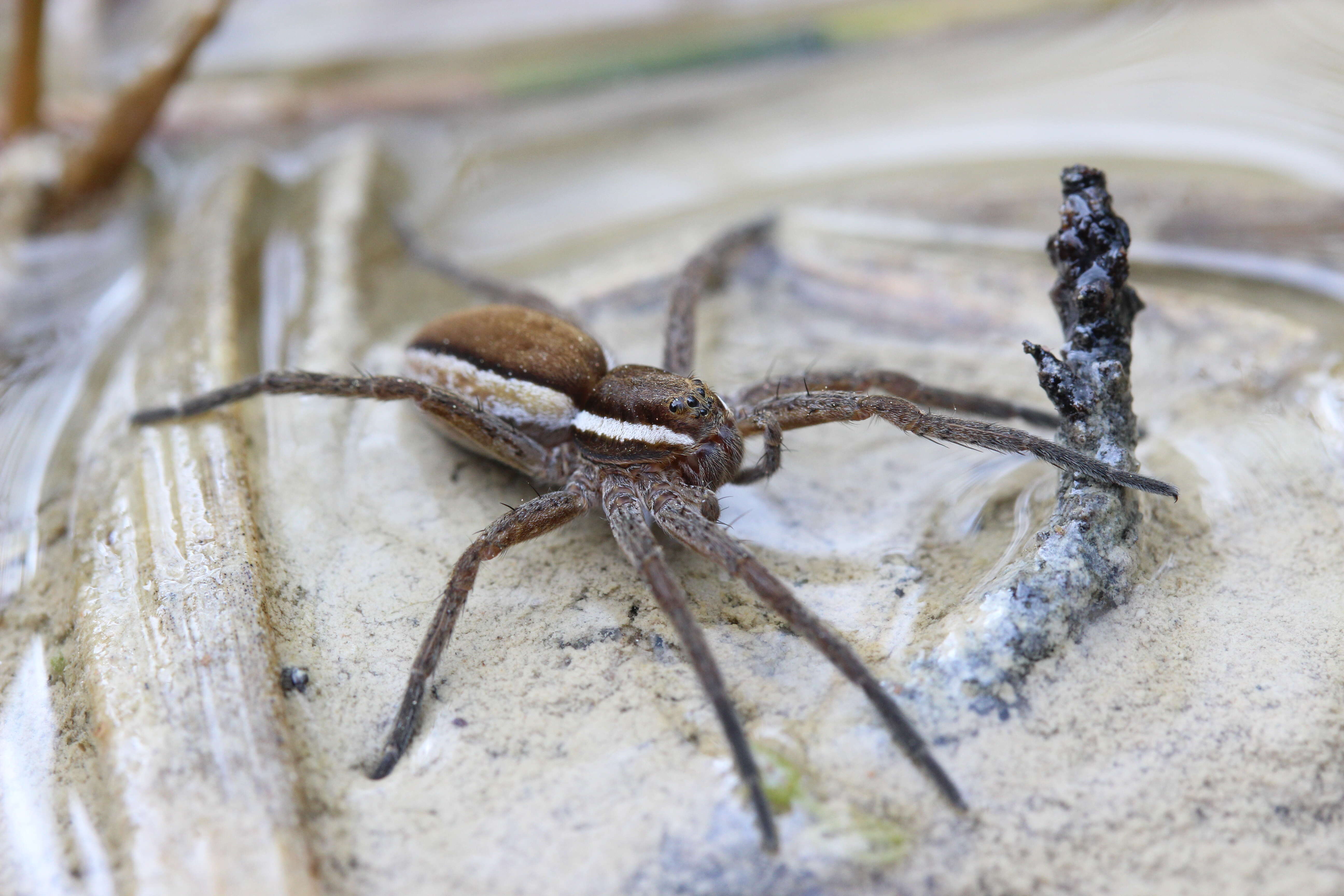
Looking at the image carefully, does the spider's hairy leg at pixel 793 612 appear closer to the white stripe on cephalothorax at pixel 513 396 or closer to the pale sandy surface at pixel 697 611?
the pale sandy surface at pixel 697 611

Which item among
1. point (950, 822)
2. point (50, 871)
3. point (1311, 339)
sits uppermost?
point (1311, 339)

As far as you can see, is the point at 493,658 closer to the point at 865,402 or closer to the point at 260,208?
the point at 865,402

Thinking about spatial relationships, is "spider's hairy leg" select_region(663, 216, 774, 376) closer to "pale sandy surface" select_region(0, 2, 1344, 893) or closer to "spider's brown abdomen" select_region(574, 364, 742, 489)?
"pale sandy surface" select_region(0, 2, 1344, 893)

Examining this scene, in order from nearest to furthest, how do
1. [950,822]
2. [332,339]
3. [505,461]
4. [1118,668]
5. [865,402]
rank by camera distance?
[950,822], [1118,668], [865,402], [505,461], [332,339]

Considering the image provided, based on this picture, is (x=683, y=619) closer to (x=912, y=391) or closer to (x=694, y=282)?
(x=912, y=391)

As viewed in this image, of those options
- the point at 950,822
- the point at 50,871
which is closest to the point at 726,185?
the point at 950,822

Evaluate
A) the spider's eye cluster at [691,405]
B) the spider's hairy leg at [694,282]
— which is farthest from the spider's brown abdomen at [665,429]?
the spider's hairy leg at [694,282]

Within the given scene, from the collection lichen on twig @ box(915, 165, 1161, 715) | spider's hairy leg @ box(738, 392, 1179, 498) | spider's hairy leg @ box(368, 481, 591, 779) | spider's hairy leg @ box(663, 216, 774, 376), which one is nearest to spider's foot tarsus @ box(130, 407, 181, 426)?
spider's hairy leg @ box(368, 481, 591, 779)

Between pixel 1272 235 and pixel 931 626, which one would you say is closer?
pixel 931 626
